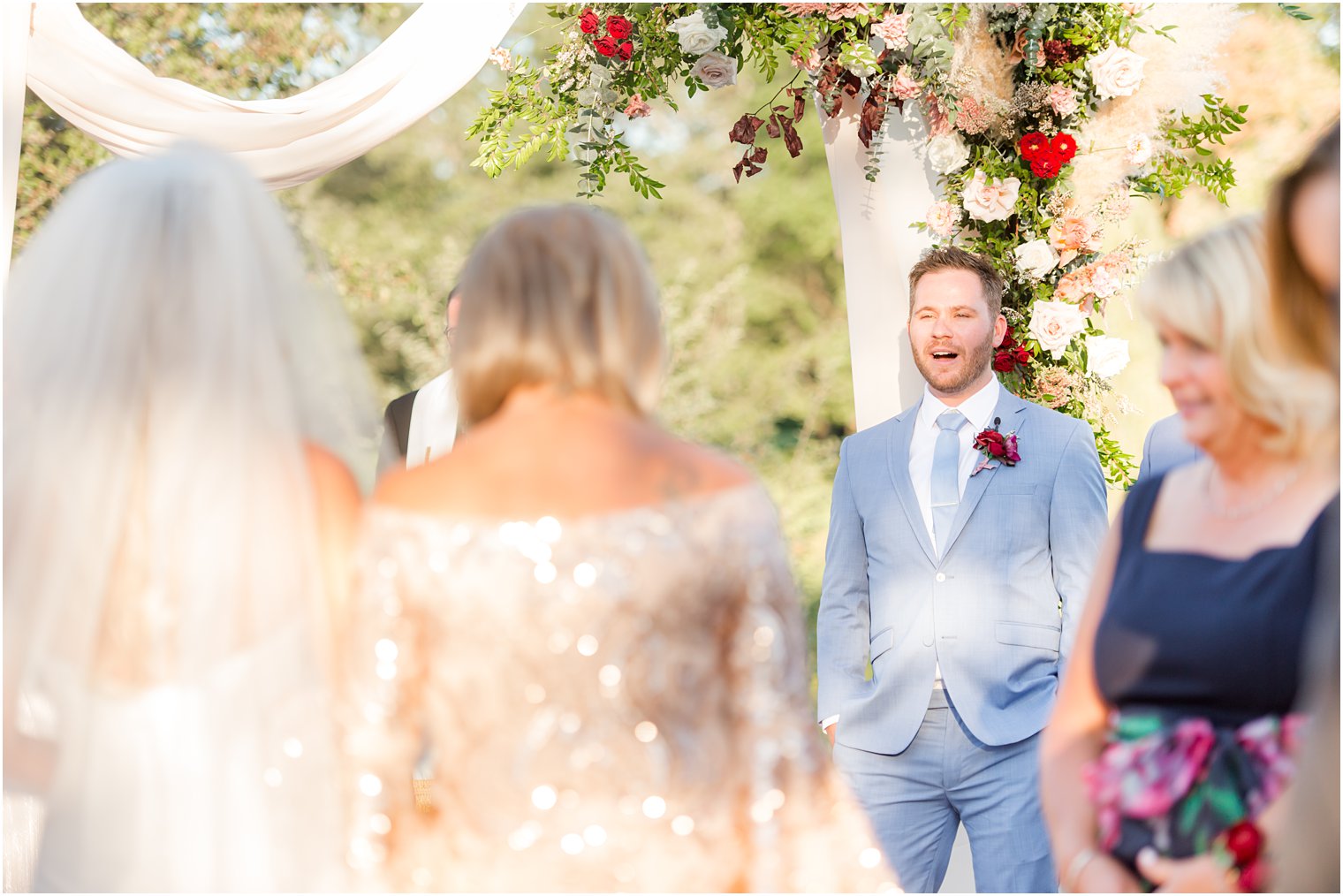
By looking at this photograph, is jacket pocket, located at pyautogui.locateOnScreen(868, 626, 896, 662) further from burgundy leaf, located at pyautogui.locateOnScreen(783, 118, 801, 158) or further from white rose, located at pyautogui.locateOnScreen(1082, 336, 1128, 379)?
burgundy leaf, located at pyautogui.locateOnScreen(783, 118, 801, 158)

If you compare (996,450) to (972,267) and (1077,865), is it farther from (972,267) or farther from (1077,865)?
(1077,865)

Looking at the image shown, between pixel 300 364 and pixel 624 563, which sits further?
pixel 300 364

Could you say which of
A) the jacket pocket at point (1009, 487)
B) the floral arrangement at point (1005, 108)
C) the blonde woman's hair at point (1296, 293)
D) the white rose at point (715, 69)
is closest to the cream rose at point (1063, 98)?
the floral arrangement at point (1005, 108)

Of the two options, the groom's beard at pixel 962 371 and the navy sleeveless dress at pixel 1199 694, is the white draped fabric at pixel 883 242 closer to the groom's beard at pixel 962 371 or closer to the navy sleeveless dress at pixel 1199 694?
the groom's beard at pixel 962 371

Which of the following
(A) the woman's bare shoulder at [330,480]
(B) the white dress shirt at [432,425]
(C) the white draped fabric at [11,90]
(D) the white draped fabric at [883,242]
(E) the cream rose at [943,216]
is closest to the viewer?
(A) the woman's bare shoulder at [330,480]

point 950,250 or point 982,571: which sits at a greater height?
point 950,250

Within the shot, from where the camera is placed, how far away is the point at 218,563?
220 centimetres

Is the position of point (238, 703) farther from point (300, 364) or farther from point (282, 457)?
point (300, 364)

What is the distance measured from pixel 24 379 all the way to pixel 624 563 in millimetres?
1138

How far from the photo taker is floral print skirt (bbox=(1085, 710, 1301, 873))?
2158mm

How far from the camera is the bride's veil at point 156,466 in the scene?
2182 millimetres

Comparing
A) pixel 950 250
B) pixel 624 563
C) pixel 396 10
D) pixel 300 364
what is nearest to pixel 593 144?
pixel 950 250

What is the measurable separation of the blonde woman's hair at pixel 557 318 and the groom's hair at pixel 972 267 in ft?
6.99

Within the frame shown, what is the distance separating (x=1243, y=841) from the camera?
2186 mm
